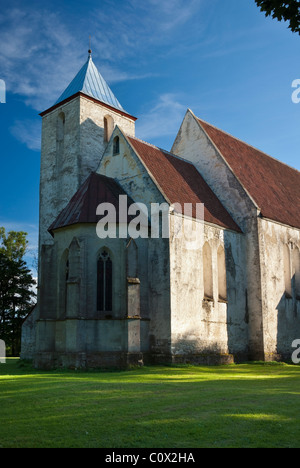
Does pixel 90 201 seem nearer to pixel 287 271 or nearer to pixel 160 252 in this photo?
pixel 160 252


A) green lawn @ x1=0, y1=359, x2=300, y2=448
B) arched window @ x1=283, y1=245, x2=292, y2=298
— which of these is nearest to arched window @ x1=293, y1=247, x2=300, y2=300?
arched window @ x1=283, y1=245, x2=292, y2=298

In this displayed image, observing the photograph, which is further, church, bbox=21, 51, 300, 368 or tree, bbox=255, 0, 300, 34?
church, bbox=21, 51, 300, 368

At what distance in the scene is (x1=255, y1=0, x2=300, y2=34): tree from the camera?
26.9 feet

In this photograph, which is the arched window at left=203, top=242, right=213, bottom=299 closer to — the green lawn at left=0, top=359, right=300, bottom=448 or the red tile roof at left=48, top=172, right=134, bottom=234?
the red tile roof at left=48, top=172, right=134, bottom=234

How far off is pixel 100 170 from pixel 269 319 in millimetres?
12017

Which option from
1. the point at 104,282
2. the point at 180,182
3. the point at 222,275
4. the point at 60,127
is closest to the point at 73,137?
the point at 60,127

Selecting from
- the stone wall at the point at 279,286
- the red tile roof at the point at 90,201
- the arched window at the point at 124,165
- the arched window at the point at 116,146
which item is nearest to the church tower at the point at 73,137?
the arched window at the point at 116,146

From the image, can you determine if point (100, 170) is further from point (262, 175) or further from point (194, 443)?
point (194, 443)

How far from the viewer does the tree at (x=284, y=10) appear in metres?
8.20

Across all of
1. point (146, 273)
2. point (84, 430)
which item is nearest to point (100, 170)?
point (146, 273)

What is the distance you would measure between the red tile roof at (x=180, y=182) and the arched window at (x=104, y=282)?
4.08 m

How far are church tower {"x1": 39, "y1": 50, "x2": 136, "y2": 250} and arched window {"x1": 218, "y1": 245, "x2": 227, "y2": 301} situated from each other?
33.7 ft

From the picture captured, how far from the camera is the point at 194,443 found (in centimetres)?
626

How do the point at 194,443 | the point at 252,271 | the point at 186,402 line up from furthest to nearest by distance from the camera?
1. the point at 252,271
2. the point at 186,402
3. the point at 194,443
